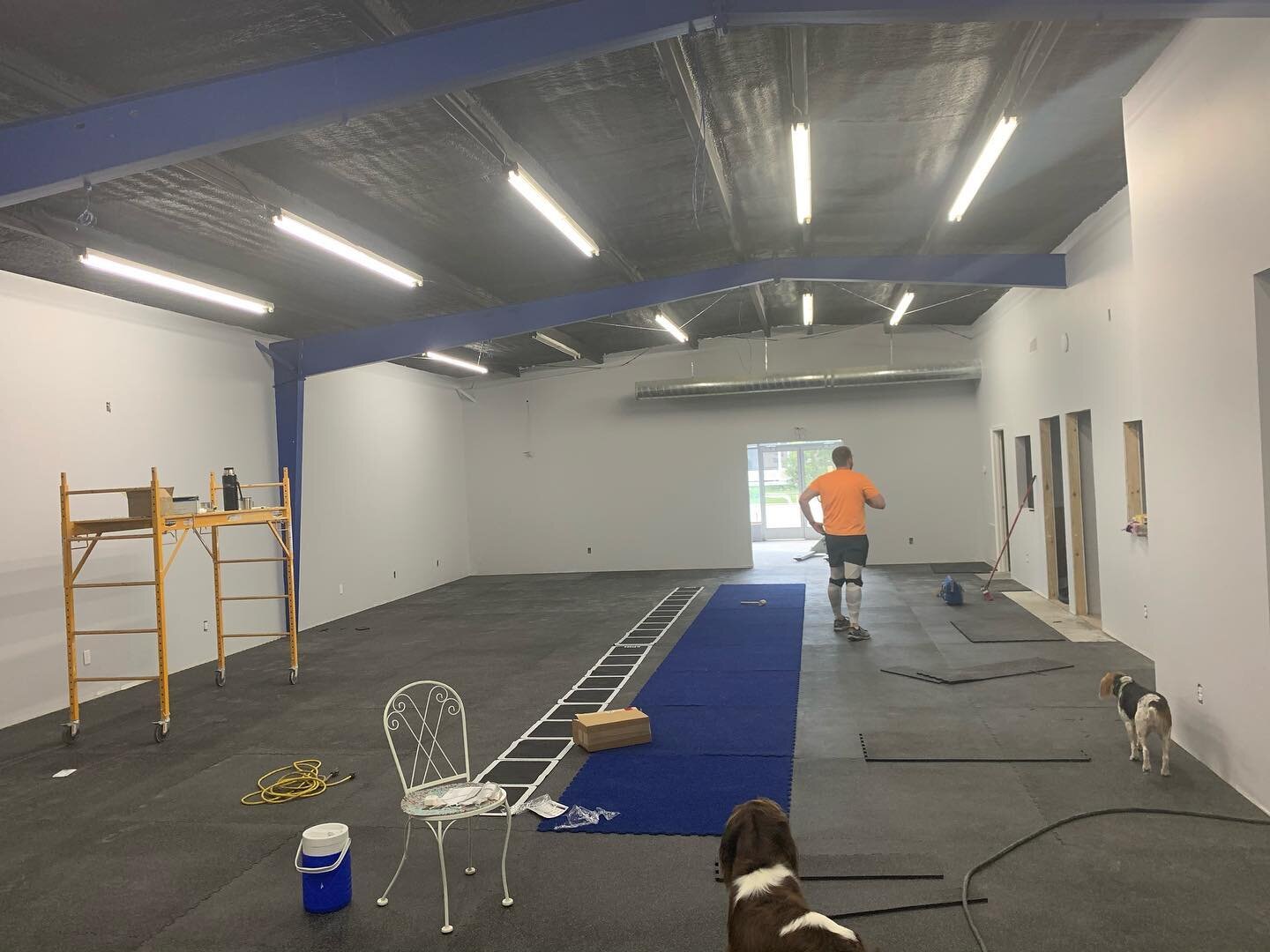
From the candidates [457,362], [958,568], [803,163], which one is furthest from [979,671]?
[457,362]

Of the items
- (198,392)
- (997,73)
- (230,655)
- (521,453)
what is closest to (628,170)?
(997,73)

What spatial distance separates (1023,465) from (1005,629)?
3802 millimetres

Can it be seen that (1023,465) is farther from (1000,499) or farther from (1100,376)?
(1100,376)

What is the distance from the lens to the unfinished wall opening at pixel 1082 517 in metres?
8.26

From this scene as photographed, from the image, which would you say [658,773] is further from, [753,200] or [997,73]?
[753,200]

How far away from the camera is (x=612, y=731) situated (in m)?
5.01

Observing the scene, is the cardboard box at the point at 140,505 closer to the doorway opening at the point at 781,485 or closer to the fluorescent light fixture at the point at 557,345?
the fluorescent light fixture at the point at 557,345

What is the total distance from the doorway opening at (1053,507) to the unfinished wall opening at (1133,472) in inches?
102

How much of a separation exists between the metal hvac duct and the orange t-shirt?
5723 millimetres

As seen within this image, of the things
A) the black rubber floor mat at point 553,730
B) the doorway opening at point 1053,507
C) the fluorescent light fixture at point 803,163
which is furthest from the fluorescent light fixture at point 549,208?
the doorway opening at point 1053,507

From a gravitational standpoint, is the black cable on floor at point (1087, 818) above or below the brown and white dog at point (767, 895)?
below

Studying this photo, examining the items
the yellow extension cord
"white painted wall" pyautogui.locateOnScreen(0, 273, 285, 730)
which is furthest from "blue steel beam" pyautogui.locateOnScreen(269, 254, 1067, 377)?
the yellow extension cord

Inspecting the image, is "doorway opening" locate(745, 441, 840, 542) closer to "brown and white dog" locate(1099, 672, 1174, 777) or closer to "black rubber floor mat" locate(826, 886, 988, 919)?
"brown and white dog" locate(1099, 672, 1174, 777)

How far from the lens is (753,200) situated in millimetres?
7762
